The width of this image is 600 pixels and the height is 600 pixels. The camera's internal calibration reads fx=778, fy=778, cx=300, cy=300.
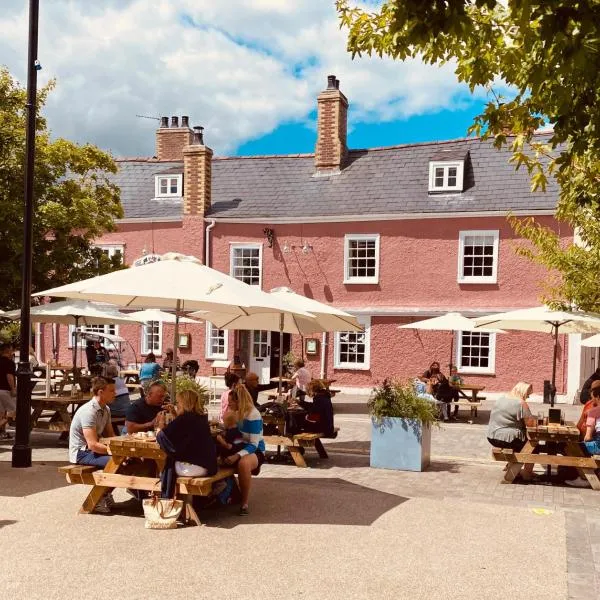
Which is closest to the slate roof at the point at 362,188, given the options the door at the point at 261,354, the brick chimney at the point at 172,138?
the brick chimney at the point at 172,138

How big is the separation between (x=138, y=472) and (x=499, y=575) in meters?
3.99

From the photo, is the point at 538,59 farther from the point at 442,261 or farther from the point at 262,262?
the point at 262,262

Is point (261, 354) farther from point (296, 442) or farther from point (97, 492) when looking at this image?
point (97, 492)

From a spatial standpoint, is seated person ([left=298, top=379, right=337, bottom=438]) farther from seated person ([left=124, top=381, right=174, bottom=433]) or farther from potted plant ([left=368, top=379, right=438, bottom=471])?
seated person ([left=124, top=381, right=174, bottom=433])

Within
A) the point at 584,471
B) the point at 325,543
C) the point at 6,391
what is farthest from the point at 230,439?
the point at 6,391

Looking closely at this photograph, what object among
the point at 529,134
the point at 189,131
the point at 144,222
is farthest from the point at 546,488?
the point at 189,131

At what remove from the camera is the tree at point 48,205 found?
16531mm

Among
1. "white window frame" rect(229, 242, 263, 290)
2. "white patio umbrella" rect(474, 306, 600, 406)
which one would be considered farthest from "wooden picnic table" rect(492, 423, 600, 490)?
"white window frame" rect(229, 242, 263, 290)

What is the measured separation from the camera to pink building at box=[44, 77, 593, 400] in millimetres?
24516

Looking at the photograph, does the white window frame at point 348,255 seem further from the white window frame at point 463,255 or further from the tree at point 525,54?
the tree at point 525,54

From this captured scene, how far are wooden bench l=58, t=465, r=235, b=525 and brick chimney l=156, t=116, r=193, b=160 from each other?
26.6 m

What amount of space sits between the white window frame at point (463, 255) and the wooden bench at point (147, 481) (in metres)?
17.9

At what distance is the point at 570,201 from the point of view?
9742 mm

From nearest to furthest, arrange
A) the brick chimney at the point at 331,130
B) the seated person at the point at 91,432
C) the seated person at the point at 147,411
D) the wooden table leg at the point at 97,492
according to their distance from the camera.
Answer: the wooden table leg at the point at 97,492, the seated person at the point at 91,432, the seated person at the point at 147,411, the brick chimney at the point at 331,130
